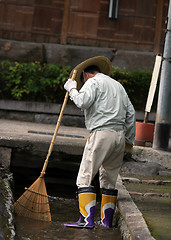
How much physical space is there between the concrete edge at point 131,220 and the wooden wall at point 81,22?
8524 millimetres

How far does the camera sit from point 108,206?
501 centimetres

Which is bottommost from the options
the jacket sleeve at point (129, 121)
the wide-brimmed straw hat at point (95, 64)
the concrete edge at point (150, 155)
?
the concrete edge at point (150, 155)

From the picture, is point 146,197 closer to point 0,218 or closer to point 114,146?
point 114,146

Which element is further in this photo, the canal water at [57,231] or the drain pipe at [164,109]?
the drain pipe at [164,109]

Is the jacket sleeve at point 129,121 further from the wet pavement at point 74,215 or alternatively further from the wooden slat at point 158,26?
the wooden slat at point 158,26

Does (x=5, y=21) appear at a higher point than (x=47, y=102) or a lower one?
higher

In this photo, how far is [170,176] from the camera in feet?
22.9

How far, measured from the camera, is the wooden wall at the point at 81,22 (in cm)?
1318

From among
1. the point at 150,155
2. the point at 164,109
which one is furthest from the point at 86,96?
the point at 164,109

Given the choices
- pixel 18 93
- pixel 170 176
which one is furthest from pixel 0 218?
pixel 18 93

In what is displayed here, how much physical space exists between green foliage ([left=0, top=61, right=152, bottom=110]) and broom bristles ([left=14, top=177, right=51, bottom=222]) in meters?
6.34

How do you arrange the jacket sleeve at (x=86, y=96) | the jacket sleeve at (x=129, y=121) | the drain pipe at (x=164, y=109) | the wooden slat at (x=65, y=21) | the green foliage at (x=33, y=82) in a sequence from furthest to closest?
the wooden slat at (x=65, y=21)
the green foliage at (x=33, y=82)
the drain pipe at (x=164, y=109)
the jacket sleeve at (x=129, y=121)
the jacket sleeve at (x=86, y=96)

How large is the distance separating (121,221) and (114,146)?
0.81m

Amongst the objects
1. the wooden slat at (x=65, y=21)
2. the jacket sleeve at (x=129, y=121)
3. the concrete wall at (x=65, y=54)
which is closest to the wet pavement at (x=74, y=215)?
the jacket sleeve at (x=129, y=121)
